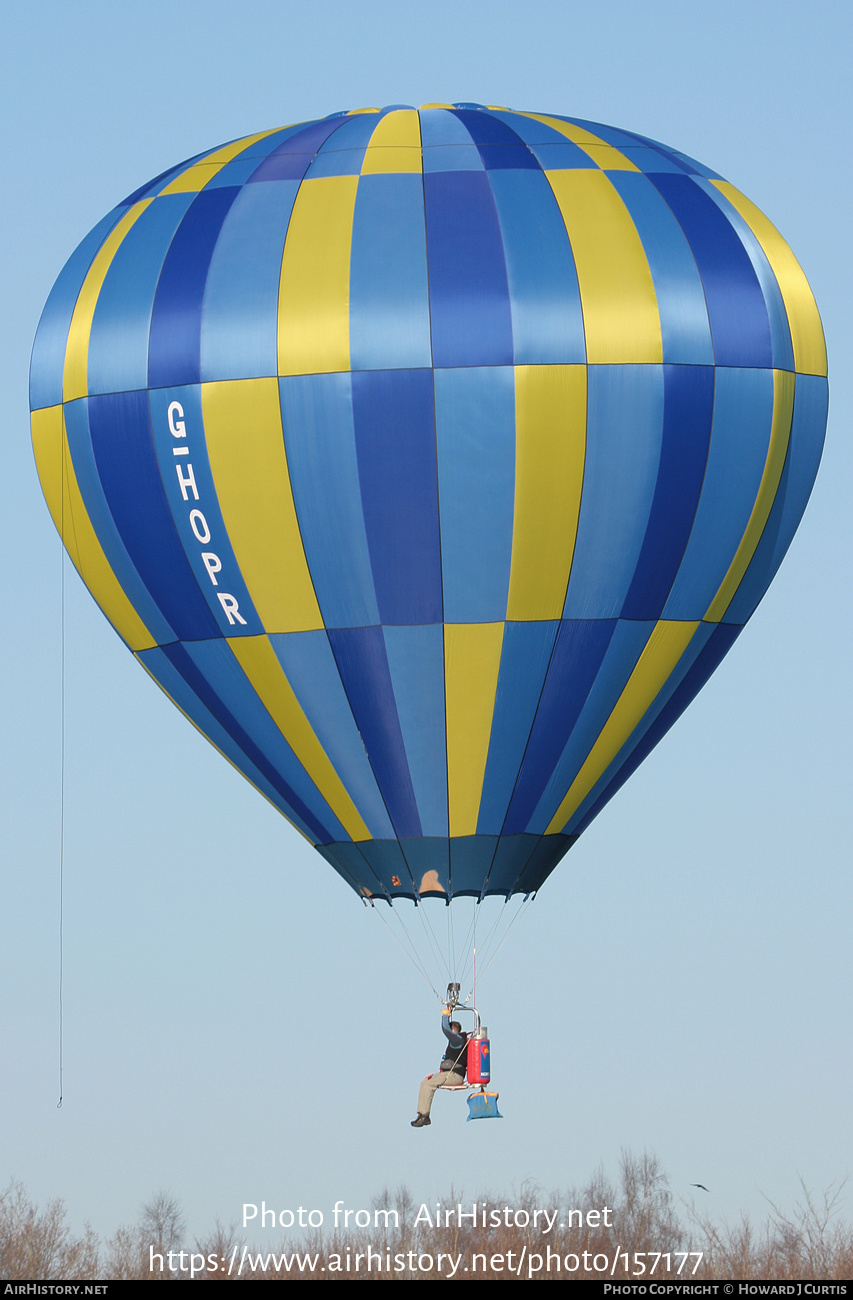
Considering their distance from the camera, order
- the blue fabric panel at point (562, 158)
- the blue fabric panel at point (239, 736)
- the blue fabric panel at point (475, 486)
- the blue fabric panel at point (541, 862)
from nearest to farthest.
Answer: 1. the blue fabric panel at point (475, 486)
2. the blue fabric panel at point (562, 158)
3. the blue fabric panel at point (541, 862)
4. the blue fabric panel at point (239, 736)

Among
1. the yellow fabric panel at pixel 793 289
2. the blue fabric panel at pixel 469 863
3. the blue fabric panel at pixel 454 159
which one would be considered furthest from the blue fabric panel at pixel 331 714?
the yellow fabric panel at pixel 793 289

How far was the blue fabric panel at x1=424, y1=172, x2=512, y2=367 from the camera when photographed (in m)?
21.4

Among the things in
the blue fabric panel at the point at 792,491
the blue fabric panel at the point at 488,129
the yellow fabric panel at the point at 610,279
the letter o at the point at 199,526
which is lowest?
the letter o at the point at 199,526

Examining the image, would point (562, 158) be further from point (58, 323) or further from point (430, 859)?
point (430, 859)

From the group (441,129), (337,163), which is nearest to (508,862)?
(337,163)

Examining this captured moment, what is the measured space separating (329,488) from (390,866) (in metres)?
3.12

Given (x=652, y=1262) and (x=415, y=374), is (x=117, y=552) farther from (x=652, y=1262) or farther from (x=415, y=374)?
(x=652, y=1262)

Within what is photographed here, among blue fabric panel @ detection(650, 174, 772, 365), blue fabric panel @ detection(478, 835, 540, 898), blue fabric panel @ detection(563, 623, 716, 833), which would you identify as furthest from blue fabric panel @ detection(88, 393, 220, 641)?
blue fabric panel @ detection(650, 174, 772, 365)

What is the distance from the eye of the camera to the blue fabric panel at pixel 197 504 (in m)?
21.9

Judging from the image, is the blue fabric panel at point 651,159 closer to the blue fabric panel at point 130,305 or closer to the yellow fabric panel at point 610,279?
the yellow fabric panel at point 610,279

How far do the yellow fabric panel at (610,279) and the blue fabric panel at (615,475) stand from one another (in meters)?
0.17

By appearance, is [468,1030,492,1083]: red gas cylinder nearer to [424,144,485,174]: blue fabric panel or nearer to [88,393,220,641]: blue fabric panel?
[88,393,220,641]: blue fabric panel

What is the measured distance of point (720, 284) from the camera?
2236 centimetres

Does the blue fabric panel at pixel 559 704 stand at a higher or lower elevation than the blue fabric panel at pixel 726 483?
lower
